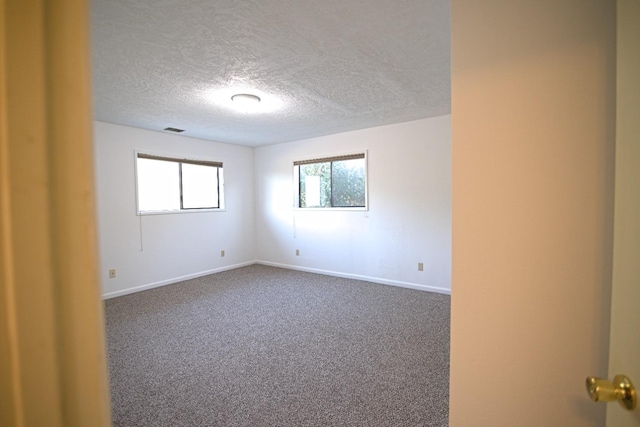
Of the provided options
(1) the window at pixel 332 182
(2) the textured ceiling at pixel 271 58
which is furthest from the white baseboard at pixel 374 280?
(2) the textured ceiling at pixel 271 58

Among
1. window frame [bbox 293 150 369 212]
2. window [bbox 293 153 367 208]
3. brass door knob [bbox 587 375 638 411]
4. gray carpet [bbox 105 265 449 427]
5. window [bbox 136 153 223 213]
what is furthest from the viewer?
window [bbox 293 153 367 208]

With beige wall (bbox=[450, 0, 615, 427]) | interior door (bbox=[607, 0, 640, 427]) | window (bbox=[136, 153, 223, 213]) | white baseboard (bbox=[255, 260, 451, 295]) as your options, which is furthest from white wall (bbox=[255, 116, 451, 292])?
interior door (bbox=[607, 0, 640, 427])

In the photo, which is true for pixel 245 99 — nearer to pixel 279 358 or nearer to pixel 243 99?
pixel 243 99

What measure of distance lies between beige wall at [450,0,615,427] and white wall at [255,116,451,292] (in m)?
3.01

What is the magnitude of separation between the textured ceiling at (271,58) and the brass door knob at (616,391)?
178cm

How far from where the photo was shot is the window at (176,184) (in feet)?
14.2

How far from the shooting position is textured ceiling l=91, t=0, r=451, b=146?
5.31 feet

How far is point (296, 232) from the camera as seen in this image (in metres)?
5.36

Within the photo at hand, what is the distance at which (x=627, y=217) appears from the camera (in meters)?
0.59

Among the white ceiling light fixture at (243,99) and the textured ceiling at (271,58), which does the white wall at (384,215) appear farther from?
the white ceiling light fixture at (243,99)

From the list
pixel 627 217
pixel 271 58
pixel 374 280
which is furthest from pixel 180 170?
pixel 627 217

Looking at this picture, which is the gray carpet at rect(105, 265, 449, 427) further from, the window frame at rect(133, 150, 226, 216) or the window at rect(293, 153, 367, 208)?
the window at rect(293, 153, 367, 208)

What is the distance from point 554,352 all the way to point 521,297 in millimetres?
180

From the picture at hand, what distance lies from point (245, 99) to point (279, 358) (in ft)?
8.09
